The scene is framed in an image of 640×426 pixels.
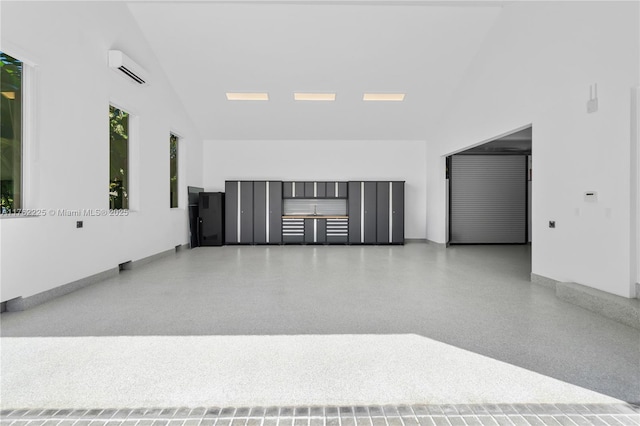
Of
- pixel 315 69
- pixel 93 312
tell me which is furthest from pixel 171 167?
pixel 93 312

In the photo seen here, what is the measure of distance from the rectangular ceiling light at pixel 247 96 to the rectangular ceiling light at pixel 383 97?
218 centimetres

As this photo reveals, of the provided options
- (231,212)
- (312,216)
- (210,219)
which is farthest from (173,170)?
(312,216)

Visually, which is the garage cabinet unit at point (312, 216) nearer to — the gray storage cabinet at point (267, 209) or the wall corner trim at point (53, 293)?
the gray storage cabinet at point (267, 209)

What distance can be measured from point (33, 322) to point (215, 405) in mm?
2384

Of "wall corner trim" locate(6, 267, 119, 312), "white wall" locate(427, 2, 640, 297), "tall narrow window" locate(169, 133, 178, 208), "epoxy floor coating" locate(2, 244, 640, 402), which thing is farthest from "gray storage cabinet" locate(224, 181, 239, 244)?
"white wall" locate(427, 2, 640, 297)

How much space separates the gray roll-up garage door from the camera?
9.34m

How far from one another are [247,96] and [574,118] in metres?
6.05

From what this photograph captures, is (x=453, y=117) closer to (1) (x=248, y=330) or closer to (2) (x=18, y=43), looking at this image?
(1) (x=248, y=330)

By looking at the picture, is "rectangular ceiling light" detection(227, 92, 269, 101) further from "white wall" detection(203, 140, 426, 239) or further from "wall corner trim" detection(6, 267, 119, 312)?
"wall corner trim" detection(6, 267, 119, 312)

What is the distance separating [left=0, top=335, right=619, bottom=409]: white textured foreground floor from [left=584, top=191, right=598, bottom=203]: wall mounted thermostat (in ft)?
8.60

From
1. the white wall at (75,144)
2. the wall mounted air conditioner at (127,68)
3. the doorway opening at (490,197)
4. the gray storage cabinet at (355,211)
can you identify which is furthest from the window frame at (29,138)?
the doorway opening at (490,197)

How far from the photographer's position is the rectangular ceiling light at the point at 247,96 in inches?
308

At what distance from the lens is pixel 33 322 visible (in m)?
3.18

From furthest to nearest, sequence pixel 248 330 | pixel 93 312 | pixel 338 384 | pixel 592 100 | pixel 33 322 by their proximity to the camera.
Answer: pixel 592 100 → pixel 93 312 → pixel 33 322 → pixel 248 330 → pixel 338 384
